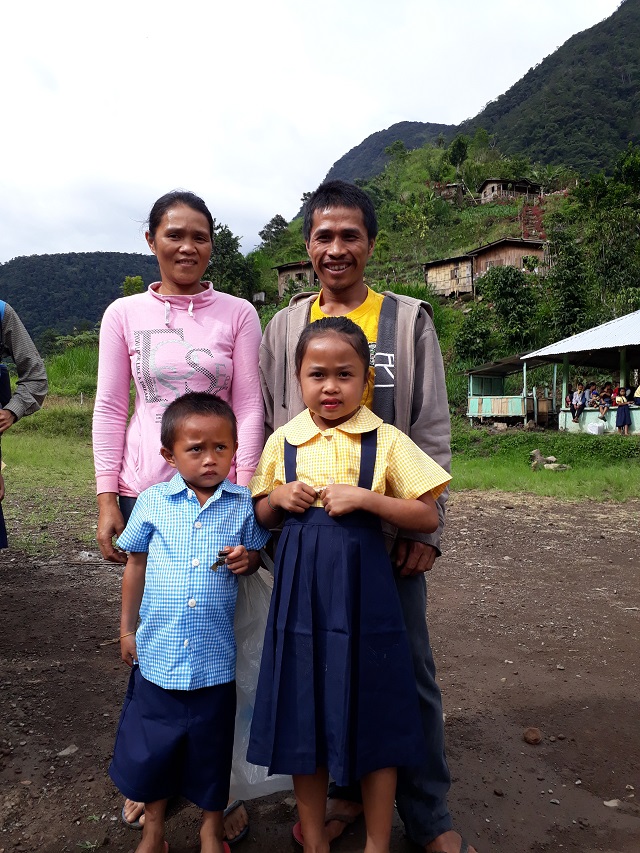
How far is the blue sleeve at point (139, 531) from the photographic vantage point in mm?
1671

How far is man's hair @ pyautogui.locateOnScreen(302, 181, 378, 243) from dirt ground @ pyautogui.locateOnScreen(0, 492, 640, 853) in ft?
5.83

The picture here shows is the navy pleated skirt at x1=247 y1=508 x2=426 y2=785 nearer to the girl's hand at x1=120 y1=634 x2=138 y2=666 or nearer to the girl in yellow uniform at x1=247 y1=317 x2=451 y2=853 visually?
the girl in yellow uniform at x1=247 y1=317 x2=451 y2=853

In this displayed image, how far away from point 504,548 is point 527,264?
2452cm

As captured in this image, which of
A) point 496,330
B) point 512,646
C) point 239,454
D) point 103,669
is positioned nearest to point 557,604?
point 512,646

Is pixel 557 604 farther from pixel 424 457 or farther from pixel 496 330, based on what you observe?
pixel 496 330

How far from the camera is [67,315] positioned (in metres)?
48.3

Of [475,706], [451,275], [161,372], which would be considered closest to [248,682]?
[161,372]

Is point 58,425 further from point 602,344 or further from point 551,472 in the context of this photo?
point 602,344

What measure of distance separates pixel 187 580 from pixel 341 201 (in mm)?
1106

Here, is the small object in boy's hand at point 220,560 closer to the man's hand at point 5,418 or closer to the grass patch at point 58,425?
the man's hand at point 5,418

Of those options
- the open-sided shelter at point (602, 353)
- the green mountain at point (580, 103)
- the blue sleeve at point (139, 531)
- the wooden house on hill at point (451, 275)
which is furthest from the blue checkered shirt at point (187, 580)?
the green mountain at point (580, 103)

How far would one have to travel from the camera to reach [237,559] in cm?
164

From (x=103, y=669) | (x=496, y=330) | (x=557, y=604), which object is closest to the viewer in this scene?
(x=103, y=669)

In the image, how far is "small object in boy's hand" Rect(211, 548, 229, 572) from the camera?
5.37ft
